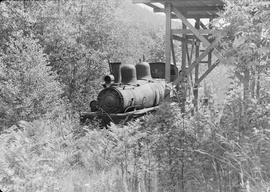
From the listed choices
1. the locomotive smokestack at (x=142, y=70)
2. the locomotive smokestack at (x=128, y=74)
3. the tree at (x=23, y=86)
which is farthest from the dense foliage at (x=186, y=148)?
the locomotive smokestack at (x=142, y=70)

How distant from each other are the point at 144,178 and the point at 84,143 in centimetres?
234

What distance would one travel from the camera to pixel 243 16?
5.14m

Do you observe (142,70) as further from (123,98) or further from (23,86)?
(23,86)

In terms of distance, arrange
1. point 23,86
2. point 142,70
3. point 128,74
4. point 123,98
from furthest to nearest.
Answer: point 142,70 < point 23,86 < point 128,74 < point 123,98

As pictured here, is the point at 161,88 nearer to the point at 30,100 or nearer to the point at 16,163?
the point at 30,100

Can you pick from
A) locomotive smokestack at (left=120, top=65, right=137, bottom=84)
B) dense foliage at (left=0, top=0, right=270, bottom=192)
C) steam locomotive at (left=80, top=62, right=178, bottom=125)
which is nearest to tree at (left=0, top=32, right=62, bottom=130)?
steam locomotive at (left=80, top=62, right=178, bottom=125)

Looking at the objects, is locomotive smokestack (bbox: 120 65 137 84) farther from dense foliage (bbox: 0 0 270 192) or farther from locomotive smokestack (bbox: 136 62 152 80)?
dense foliage (bbox: 0 0 270 192)

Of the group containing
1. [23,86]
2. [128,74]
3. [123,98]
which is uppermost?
[128,74]

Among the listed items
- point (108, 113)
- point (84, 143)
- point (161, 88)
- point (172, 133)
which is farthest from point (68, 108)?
point (172, 133)

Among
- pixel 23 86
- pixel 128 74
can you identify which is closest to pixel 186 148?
pixel 128 74

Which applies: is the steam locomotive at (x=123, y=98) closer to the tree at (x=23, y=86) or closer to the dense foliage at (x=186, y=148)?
the tree at (x=23, y=86)

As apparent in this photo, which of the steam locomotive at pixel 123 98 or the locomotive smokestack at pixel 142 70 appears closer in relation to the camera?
the steam locomotive at pixel 123 98

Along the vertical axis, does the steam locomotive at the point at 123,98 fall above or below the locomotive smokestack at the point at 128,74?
below

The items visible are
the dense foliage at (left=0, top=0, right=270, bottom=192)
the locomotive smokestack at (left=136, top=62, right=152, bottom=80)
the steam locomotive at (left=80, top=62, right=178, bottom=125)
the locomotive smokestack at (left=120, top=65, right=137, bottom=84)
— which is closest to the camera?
the dense foliage at (left=0, top=0, right=270, bottom=192)
